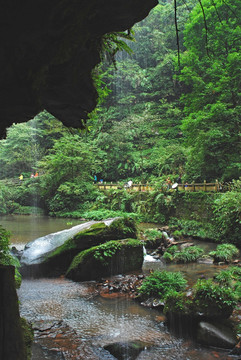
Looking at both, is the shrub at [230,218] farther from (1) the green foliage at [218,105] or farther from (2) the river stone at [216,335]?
(2) the river stone at [216,335]

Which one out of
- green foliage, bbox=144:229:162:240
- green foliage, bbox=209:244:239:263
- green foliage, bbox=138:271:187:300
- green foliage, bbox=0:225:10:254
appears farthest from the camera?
green foliage, bbox=144:229:162:240

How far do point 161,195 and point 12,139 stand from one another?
67.7 feet

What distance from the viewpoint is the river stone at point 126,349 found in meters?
4.14

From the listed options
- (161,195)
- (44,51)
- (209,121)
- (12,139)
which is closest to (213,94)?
(209,121)

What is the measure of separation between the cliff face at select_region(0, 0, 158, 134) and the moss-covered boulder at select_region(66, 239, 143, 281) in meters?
5.76

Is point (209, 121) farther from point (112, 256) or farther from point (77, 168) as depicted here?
point (77, 168)

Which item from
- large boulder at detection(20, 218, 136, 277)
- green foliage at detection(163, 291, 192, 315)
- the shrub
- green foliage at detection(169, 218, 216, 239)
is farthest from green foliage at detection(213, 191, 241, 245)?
green foliage at detection(163, 291, 192, 315)

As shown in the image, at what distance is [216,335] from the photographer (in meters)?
4.56

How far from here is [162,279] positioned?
6.73 meters

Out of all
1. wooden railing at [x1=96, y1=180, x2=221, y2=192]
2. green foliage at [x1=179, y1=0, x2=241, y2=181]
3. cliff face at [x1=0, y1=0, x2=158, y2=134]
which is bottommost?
wooden railing at [x1=96, y1=180, x2=221, y2=192]

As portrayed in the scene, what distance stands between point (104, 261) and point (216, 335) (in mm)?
4183

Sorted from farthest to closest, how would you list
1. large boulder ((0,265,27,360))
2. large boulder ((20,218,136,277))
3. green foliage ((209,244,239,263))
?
green foliage ((209,244,239,263)) < large boulder ((20,218,136,277)) < large boulder ((0,265,27,360))

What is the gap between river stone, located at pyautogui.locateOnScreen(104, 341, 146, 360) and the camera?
4.14 meters

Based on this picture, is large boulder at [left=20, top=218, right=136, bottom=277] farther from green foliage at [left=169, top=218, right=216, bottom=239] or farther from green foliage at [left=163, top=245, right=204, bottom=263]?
green foliage at [left=169, top=218, right=216, bottom=239]
